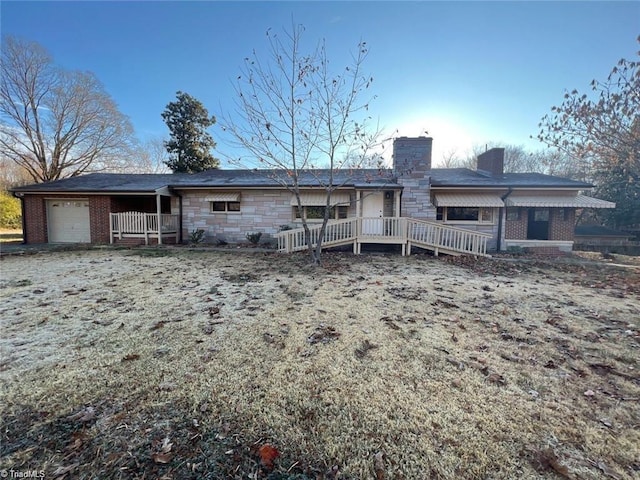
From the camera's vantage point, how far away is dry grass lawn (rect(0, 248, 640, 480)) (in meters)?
1.81

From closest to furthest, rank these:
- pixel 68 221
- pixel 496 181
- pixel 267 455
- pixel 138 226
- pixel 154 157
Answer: pixel 267 455 < pixel 496 181 < pixel 138 226 < pixel 68 221 < pixel 154 157

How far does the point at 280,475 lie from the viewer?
5.57 ft

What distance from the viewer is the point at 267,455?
1828 millimetres

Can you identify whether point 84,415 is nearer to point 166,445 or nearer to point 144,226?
point 166,445

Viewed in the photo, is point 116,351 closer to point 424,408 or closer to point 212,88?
point 424,408

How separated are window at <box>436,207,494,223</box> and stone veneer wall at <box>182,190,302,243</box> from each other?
697 cm

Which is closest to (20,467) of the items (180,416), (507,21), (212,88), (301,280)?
(180,416)

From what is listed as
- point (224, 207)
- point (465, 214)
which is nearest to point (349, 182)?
point (465, 214)

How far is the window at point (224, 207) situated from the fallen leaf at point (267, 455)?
12.5 metres

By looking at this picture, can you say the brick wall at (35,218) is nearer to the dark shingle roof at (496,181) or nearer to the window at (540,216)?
the dark shingle roof at (496,181)

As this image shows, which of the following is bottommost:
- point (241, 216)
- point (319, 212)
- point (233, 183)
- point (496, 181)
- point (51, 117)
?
point (241, 216)

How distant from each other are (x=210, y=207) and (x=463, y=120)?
11778mm

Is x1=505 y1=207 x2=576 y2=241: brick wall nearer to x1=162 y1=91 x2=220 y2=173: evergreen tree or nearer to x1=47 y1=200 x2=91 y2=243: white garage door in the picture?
x1=47 y1=200 x2=91 y2=243: white garage door

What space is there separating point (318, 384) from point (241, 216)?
1169cm
